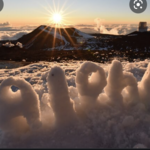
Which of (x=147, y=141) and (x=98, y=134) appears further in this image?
(x=98, y=134)

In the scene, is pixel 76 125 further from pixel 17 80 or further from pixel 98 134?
pixel 17 80

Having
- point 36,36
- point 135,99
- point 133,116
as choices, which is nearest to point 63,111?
point 133,116

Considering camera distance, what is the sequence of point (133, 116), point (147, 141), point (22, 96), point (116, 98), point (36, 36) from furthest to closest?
point (36, 36)
point (116, 98)
point (133, 116)
point (22, 96)
point (147, 141)

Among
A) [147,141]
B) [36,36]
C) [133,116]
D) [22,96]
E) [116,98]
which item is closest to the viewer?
[147,141]

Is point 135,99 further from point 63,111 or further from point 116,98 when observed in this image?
point 63,111

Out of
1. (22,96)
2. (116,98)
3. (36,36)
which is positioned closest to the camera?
(22,96)

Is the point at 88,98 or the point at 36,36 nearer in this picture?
the point at 88,98

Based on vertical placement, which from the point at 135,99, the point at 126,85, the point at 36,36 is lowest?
the point at 135,99

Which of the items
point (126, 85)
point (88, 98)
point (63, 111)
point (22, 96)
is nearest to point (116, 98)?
point (126, 85)

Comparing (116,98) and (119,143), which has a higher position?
(116,98)
